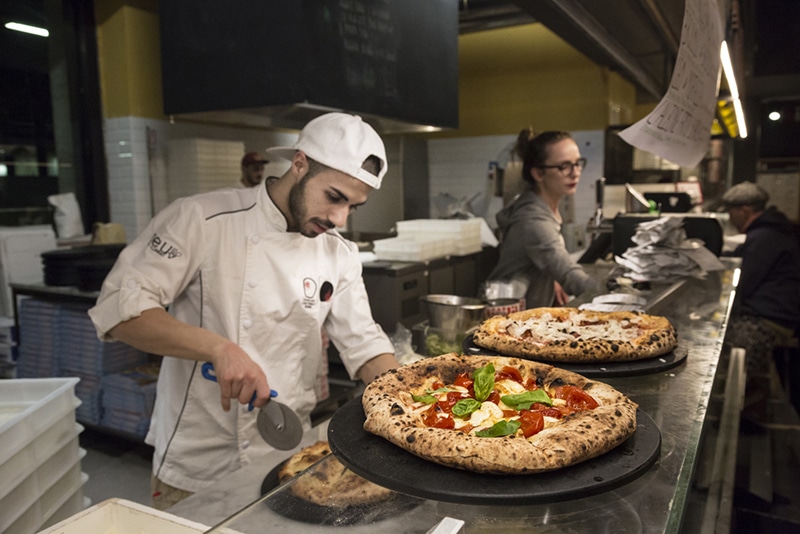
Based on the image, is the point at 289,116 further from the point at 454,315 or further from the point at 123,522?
the point at 123,522

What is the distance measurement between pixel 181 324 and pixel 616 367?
109cm

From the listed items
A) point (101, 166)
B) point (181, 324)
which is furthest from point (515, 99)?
point (181, 324)

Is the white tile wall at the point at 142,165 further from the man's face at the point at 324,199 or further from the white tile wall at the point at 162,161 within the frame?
the man's face at the point at 324,199

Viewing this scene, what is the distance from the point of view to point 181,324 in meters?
1.65

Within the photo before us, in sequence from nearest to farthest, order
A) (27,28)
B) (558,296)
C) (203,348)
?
(203,348) → (558,296) → (27,28)

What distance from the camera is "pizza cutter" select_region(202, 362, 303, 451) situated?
1435mm

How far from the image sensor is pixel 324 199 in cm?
175

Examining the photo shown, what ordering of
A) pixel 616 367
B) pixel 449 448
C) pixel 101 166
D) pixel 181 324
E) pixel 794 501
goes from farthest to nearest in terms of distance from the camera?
1. pixel 101 166
2. pixel 794 501
3. pixel 181 324
4. pixel 616 367
5. pixel 449 448

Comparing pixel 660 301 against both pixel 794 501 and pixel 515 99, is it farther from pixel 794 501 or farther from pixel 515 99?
pixel 515 99

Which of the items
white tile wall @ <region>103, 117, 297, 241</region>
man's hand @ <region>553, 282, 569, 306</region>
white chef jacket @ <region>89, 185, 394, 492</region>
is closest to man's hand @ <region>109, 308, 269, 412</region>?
white chef jacket @ <region>89, 185, 394, 492</region>

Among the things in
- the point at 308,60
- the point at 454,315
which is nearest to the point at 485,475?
the point at 454,315

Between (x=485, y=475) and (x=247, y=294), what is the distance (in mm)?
1256

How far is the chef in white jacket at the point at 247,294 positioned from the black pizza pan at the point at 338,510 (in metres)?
0.98

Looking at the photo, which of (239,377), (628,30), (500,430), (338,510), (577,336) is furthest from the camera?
(628,30)
